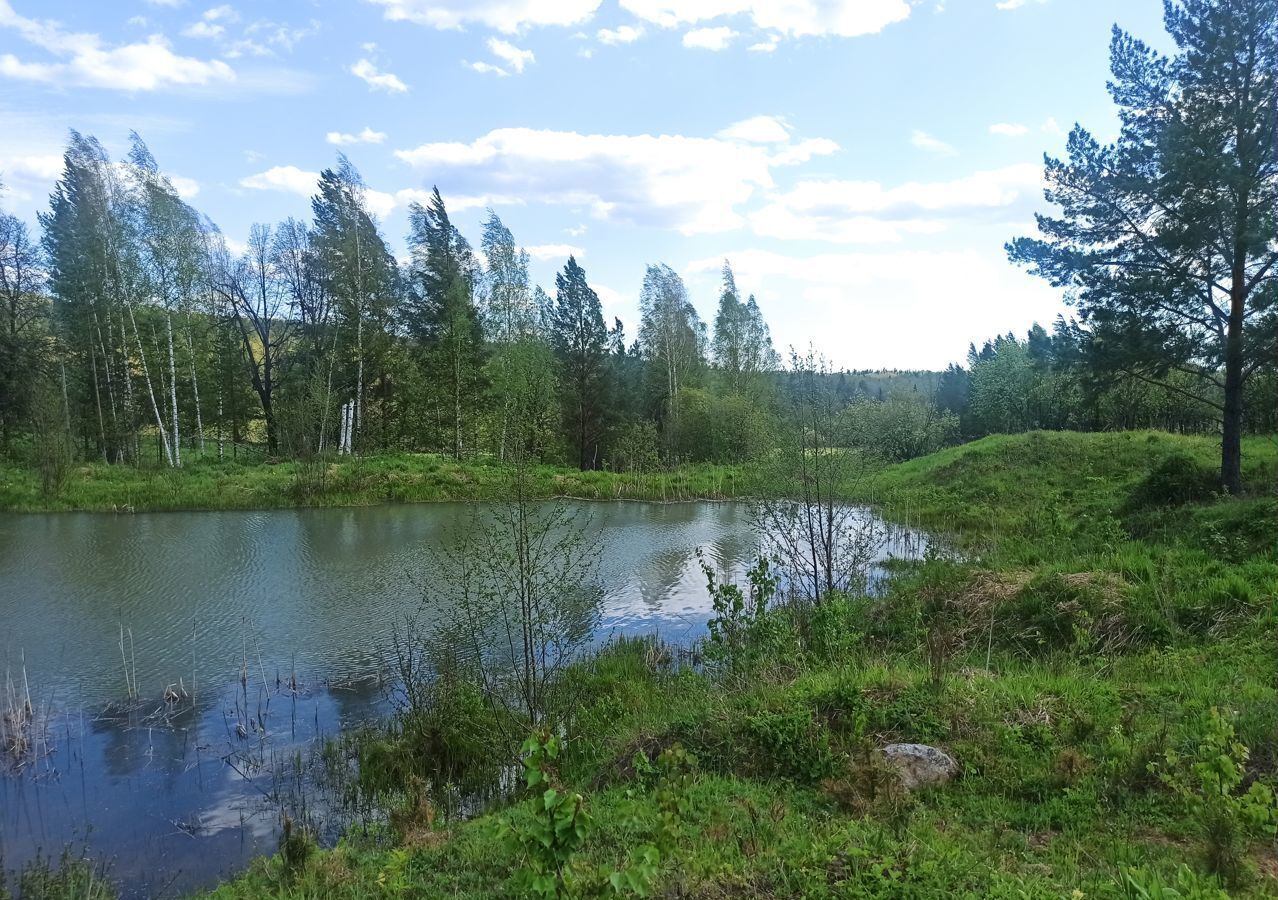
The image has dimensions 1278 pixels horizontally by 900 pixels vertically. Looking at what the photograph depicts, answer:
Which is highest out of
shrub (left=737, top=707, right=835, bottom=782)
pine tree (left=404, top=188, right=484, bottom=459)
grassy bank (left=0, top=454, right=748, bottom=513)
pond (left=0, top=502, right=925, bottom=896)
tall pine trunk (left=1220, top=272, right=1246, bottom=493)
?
pine tree (left=404, top=188, right=484, bottom=459)

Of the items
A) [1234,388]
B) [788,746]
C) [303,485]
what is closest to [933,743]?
[788,746]

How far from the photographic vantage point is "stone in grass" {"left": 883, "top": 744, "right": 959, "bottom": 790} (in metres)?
5.06

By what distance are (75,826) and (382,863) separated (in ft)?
12.2

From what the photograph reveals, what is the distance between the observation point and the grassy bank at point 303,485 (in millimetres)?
24594

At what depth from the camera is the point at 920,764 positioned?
5.20m

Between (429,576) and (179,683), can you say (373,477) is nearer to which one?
(429,576)

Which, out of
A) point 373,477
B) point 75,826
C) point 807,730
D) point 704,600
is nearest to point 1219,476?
point 704,600

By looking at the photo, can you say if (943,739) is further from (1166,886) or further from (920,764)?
(1166,886)

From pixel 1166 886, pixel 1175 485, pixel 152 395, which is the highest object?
pixel 152 395

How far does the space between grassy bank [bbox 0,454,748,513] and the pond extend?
99.8 inches

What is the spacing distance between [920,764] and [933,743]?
0.44m

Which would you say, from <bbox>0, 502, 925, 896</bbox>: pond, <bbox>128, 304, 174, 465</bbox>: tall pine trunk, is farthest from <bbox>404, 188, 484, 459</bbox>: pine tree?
<bbox>0, 502, 925, 896</bbox>: pond

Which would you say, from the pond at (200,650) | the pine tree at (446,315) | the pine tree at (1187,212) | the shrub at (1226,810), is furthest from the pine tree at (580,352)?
the shrub at (1226,810)

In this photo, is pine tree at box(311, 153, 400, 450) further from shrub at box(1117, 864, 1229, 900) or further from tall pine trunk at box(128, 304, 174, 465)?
shrub at box(1117, 864, 1229, 900)
